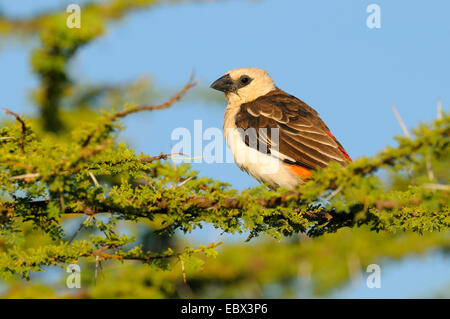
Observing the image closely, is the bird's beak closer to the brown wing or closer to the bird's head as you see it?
the bird's head

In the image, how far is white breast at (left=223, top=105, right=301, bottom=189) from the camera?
5.46m

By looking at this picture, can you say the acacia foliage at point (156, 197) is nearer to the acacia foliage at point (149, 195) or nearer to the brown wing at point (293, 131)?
the acacia foliage at point (149, 195)

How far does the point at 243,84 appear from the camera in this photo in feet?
23.9

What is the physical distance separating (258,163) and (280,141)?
0.35 metres

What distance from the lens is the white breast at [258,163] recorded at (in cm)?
546

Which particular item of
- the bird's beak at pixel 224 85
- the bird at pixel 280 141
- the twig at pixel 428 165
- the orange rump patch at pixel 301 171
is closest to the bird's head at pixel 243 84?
the bird's beak at pixel 224 85

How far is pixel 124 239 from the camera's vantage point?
3123 mm

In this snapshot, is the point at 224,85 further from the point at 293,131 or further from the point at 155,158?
the point at 155,158

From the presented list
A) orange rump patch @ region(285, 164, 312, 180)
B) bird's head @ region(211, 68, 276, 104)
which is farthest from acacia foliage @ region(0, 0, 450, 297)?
bird's head @ region(211, 68, 276, 104)

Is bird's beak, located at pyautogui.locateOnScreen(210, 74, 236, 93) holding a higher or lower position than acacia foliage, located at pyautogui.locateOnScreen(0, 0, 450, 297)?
higher

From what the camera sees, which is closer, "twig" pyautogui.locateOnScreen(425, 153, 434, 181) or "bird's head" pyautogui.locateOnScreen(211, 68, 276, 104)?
"twig" pyautogui.locateOnScreen(425, 153, 434, 181)

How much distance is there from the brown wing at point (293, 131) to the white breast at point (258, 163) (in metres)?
0.08

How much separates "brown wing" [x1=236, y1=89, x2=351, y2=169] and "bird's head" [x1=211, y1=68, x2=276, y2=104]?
694 mm
